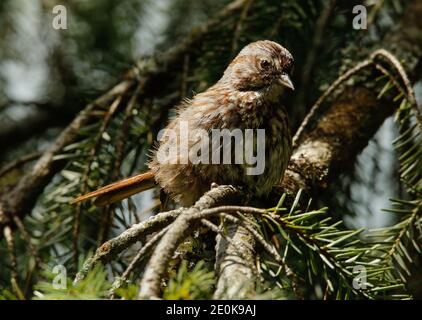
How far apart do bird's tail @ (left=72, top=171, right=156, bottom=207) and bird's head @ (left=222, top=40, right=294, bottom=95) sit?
68 cm

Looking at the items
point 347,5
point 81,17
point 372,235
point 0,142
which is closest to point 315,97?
point 347,5

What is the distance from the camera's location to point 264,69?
131 inches

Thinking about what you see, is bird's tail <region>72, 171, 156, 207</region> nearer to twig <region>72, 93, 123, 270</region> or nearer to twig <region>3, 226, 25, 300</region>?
twig <region>72, 93, 123, 270</region>

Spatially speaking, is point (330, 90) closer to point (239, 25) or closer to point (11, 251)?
point (239, 25)

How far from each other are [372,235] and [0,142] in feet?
9.15

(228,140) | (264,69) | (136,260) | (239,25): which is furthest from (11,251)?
(239,25)

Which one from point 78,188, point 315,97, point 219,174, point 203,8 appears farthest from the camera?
point 203,8

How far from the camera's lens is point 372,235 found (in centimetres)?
255

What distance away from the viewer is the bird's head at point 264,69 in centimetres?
324

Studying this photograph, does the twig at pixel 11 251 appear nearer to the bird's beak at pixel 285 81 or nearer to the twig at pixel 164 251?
the twig at pixel 164 251

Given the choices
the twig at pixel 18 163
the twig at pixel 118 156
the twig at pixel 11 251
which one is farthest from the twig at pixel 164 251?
the twig at pixel 18 163

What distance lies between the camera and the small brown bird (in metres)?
2.95

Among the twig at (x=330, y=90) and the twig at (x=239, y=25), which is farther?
the twig at (x=239, y=25)

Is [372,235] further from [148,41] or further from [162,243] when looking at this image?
[148,41]
